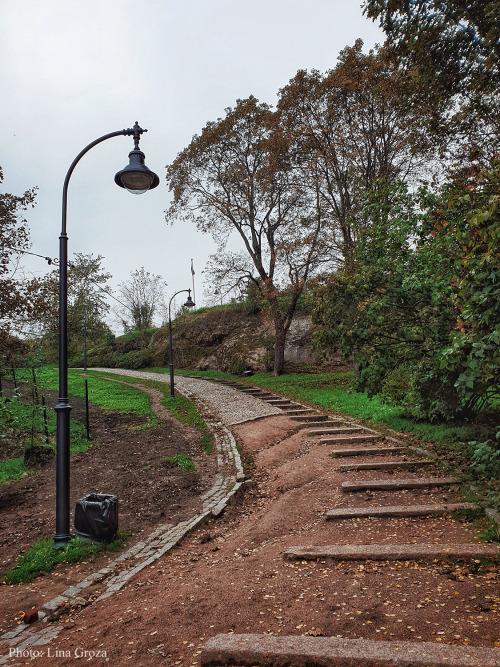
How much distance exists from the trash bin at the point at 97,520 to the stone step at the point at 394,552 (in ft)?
7.89

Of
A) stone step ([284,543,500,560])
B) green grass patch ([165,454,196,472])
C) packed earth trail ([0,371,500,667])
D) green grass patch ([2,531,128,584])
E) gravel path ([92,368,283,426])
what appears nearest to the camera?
packed earth trail ([0,371,500,667])

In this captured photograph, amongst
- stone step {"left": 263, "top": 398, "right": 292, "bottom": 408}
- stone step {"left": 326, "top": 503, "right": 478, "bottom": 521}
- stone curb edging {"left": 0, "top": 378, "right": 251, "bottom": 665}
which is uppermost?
stone step {"left": 263, "top": 398, "right": 292, "bottom": 408}

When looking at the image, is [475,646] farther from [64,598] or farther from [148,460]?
[148,460]

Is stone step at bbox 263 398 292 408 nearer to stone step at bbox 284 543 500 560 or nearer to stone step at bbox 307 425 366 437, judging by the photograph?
stone step at bbox 307 425 366 437

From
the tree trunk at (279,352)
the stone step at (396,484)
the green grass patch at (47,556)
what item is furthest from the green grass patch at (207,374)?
the green grass patch at (47,556)

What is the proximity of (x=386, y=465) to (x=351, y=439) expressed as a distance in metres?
2.26

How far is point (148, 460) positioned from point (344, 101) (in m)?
14.3

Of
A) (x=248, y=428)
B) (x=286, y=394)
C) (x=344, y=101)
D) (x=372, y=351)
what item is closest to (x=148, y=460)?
(x=248, y=428)

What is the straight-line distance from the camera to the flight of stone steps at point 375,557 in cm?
236

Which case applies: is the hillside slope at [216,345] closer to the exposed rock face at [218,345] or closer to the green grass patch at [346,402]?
the exposed rock face at [218,345]

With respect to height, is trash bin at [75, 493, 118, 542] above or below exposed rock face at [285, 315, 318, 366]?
below

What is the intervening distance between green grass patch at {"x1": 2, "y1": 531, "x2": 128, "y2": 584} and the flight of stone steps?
246cm

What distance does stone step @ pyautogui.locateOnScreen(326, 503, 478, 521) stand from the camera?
5098 mm

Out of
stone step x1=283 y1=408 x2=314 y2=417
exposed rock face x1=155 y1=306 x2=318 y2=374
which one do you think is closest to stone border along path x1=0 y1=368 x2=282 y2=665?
stone step x1=283 y1=408 x2=314 y2=417
